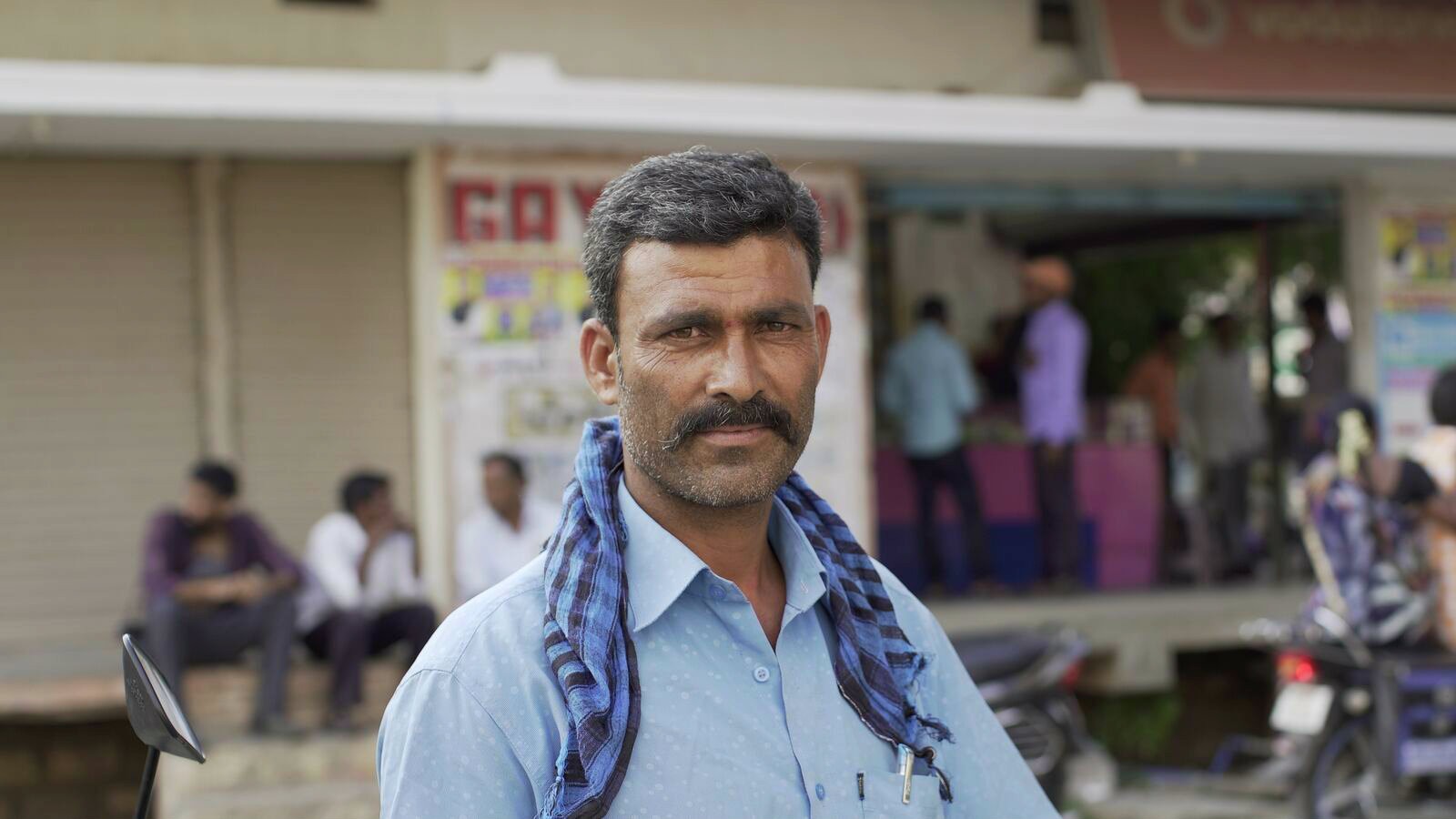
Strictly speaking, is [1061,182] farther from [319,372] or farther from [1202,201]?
[319,372]

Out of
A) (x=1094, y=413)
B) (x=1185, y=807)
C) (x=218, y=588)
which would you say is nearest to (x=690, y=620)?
(x=218, y=588)

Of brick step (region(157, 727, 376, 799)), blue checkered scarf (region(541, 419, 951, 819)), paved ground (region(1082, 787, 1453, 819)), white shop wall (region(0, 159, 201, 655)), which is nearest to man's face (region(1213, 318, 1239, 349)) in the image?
paved ground (region(1082, 787, 1453, 819))

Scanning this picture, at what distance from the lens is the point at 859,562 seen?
2125 millimetres

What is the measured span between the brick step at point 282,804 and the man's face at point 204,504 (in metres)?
1.16

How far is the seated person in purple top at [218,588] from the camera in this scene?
680 centimetres

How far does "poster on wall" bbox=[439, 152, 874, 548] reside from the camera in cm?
766

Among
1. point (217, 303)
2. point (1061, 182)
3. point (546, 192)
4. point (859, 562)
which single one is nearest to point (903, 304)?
point (1061, 182)

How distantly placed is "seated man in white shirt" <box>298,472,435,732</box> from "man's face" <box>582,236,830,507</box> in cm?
546

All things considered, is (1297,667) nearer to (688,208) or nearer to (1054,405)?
(1054,405)

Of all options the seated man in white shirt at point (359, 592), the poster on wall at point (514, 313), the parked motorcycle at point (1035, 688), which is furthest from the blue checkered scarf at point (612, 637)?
the poster on wall at point (514, 313)

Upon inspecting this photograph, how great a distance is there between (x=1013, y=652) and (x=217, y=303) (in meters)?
4.15

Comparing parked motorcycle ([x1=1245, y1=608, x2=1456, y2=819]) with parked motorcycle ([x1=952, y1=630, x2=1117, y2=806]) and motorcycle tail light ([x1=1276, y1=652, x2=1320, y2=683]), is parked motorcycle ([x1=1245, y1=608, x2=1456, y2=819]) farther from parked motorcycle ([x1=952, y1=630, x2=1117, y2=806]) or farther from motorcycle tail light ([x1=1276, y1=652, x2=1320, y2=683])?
parked motorcycle ([x1=952, y1=630, x2=1117, y2=806])

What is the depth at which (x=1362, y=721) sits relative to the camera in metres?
5.95

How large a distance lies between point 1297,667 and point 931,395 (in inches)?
132
